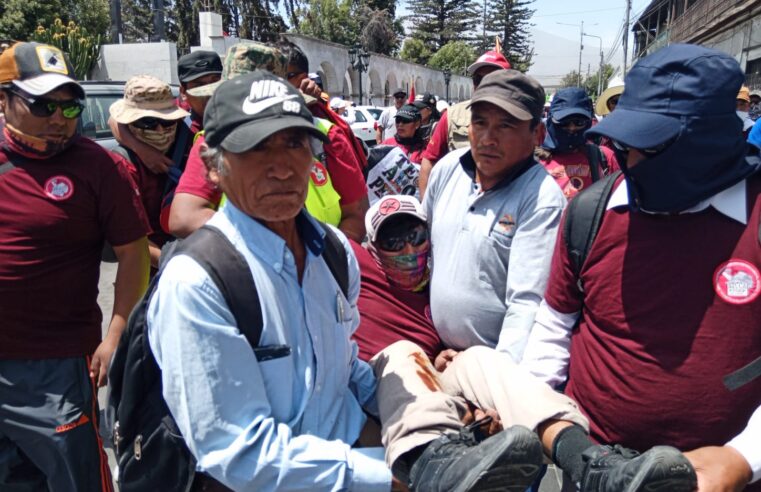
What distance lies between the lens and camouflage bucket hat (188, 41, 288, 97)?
2.54 metres

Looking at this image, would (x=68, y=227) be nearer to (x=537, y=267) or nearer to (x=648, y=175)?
(x=537, y=267)

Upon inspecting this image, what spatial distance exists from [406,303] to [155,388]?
1.11m

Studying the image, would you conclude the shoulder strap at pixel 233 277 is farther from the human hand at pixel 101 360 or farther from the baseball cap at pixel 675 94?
the human hand at pixel 101 360

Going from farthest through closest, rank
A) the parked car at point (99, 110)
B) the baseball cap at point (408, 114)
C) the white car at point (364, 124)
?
1. the white car at point (364, 124)
2. the parked car at point (99, 110)
3. the baseball cap at point (408, 114)

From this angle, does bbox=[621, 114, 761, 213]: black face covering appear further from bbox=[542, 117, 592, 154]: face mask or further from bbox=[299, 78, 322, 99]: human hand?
bbox=[542, 117, 592, 154]: face mask

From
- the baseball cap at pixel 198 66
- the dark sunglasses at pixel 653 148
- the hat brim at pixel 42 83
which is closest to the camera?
the dark sunglasses at pixel 653 148

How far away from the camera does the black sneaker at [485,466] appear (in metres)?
1.39

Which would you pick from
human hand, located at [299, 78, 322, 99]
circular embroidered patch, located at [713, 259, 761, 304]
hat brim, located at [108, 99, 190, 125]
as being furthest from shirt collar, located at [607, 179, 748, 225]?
hat brim, located at [108, 99, 190, 125]

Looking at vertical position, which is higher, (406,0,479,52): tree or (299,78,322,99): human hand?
(406,0,479,52): tree

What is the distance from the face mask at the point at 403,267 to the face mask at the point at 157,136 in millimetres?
1397

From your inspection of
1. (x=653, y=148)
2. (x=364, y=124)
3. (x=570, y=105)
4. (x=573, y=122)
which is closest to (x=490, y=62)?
(x=570, y=105)

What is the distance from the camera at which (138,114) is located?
3043 millimetres

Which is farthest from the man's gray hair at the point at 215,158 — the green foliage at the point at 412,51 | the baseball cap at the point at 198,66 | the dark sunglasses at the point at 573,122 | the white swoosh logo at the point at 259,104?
the green foliage at the point at 412,51

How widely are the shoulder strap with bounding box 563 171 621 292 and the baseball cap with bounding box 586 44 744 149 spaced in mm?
229
